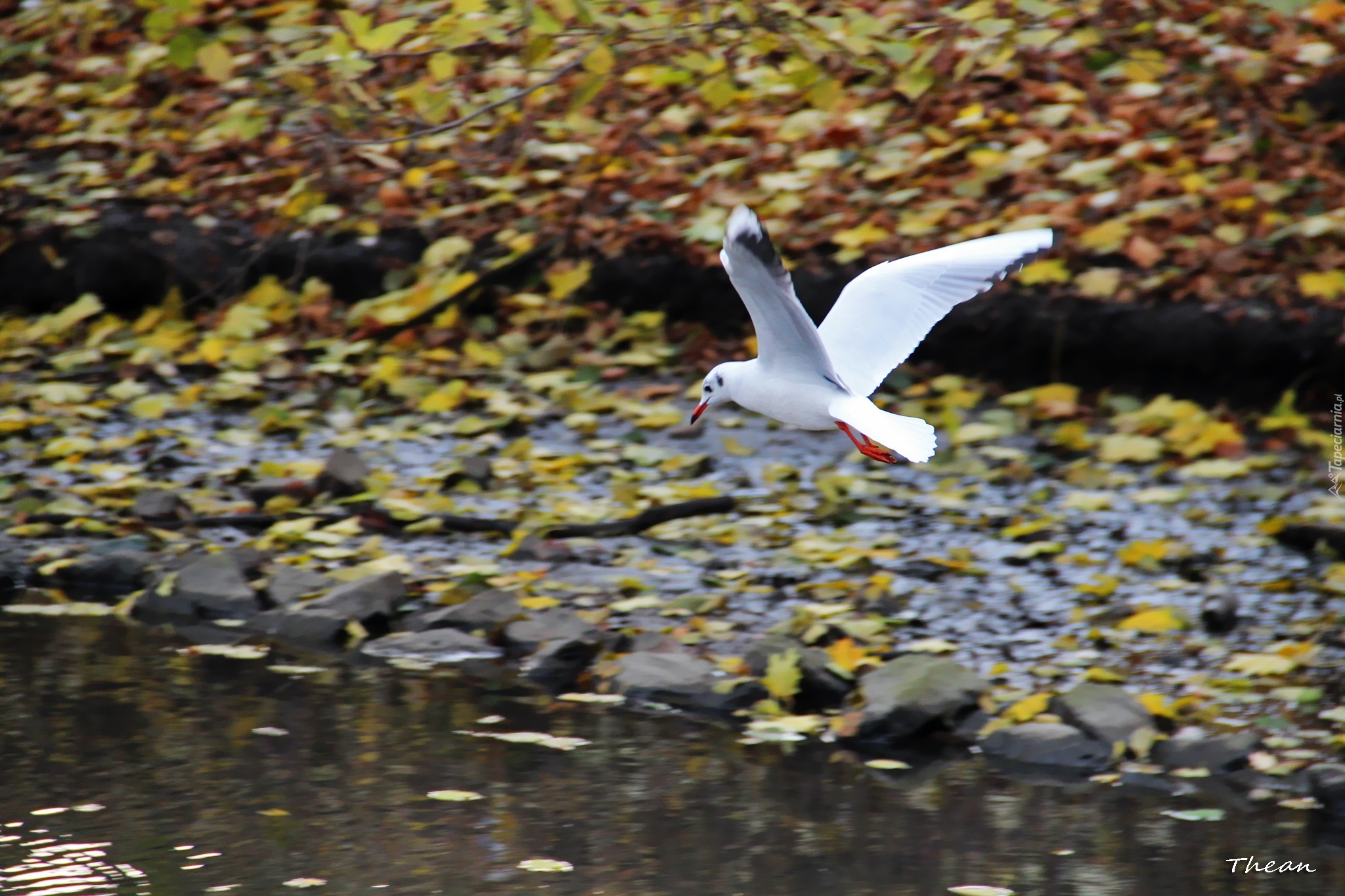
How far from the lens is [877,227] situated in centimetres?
956

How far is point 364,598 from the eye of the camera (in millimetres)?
6645

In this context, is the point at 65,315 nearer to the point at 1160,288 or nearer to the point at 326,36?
the point at 326,36

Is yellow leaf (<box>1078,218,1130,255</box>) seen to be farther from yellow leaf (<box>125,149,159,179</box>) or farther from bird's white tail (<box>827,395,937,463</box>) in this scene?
yellow leaf (<box>125,149,159,179</box>)

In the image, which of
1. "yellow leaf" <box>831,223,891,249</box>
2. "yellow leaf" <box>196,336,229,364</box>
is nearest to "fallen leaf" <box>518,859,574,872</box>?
"yellow leaf" <box>831,223,891,249</box>

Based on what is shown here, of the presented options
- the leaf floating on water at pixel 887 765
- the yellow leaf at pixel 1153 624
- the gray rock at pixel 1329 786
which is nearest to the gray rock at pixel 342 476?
the leaf floating on water at pixel 887 765

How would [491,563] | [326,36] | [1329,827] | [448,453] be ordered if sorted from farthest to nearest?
1. [326,36]
2. [448,453]
3. [491,563]
4. [1329,827]

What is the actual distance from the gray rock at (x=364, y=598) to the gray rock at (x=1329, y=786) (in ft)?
12.1

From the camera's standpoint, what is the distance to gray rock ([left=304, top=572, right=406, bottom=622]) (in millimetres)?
6590

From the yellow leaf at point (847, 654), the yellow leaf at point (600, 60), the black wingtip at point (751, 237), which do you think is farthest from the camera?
the yellow leaf at point (847, 654)

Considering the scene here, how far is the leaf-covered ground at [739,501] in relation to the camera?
6293 mm

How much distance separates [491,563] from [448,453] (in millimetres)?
1453

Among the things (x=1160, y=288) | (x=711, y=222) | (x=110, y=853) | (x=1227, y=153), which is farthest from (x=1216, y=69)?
(x=110, y=853)

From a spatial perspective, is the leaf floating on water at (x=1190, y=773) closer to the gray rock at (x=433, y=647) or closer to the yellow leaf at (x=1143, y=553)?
the yellow leaf at (x=1143, y=553)

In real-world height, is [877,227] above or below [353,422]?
above
